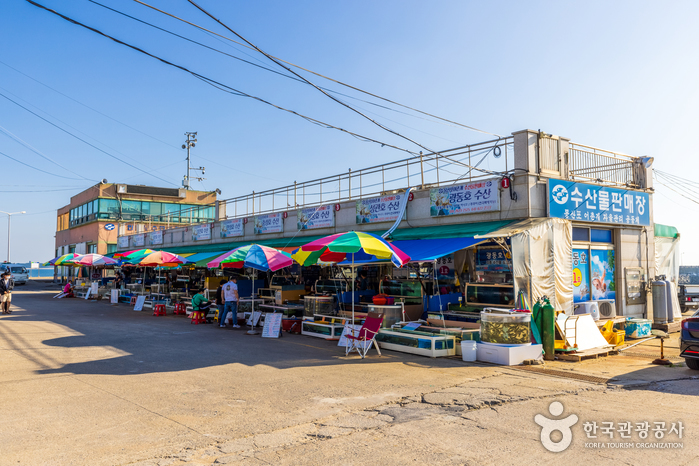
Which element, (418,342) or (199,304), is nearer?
(418,342)

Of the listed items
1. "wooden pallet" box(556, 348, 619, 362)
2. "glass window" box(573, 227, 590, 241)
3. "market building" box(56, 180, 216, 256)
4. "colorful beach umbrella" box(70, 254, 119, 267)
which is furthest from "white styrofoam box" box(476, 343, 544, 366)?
"market building" box(56, 180, 216, 256)

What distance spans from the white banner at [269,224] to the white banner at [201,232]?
646 centimetres

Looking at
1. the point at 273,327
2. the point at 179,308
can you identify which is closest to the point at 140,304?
the point at 179,308

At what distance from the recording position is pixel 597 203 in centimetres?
1520

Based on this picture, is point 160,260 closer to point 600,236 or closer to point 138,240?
point 600,236

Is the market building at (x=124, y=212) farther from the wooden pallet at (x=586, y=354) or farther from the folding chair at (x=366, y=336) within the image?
the wooden pallet at (x=586, y=354)

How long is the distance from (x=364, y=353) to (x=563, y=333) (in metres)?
4.51

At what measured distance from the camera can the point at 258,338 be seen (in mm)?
14180

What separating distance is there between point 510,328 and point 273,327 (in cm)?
682

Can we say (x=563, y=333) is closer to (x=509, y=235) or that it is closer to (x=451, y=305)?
(x=509, y=235)

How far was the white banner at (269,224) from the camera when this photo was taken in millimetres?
24169

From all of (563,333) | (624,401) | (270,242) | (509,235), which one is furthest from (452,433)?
(270,242)

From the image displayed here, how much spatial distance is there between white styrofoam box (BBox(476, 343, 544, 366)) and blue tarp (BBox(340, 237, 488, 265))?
2615 millimetres

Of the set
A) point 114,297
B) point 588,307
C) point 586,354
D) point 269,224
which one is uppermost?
point 269,224
